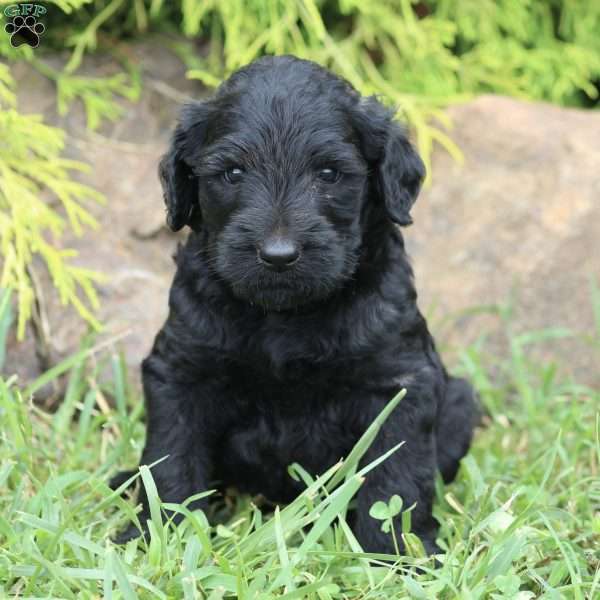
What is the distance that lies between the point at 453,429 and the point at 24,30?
259cm

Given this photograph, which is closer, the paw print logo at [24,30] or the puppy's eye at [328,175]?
the puppy's eye at [328,175]

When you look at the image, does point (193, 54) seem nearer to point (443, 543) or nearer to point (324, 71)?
point (324, 71)

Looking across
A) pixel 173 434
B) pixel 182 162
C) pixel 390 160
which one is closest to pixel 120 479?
pixel 173 434

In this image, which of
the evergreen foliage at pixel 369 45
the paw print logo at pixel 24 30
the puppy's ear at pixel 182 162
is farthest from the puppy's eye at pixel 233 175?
the paw print logo at pixel 24 30

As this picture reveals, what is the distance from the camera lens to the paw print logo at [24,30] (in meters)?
4.46

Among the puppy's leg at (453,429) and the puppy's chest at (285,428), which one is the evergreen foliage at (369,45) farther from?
the puppy's leg at (453,429)

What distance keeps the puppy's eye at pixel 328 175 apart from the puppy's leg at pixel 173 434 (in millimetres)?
746

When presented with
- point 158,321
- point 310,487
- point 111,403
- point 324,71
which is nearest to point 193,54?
point 158,321

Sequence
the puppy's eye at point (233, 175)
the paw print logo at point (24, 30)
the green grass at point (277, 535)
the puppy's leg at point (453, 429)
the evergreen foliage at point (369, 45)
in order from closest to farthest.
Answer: the green grass at point (277, 535) < the puppy's eye at point (233, 175) < the puppy's leg at point (453, 429) < the paw print logo at point (24, 30) < the evergreen foliage at point (369, 45)

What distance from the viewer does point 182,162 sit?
10.4ft

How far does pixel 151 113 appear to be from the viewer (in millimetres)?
5309

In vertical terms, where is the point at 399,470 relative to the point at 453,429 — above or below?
above

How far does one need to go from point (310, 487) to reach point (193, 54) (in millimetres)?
3237

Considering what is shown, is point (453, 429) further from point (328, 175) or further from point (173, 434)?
point (328, 175)
